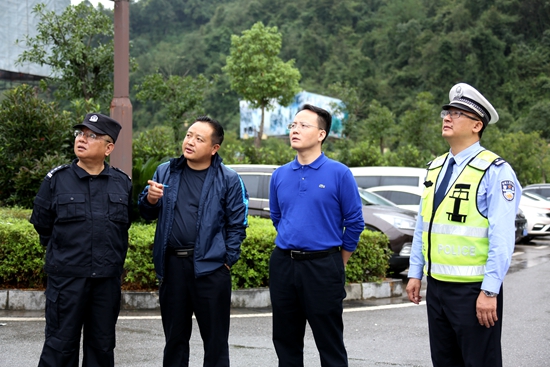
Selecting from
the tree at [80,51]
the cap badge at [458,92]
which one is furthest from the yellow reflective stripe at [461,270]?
the tree at [80,51]

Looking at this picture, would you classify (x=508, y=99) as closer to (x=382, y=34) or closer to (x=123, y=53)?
(x=382, y=34)

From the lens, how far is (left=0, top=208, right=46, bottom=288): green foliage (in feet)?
23.7

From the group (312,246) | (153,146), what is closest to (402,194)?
(153,146)

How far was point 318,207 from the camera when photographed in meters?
4.35

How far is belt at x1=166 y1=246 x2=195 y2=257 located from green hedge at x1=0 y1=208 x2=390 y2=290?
3.14 metres

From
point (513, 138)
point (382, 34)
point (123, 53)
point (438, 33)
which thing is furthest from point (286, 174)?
point (382, 34)

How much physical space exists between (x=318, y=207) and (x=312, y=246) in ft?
0.83

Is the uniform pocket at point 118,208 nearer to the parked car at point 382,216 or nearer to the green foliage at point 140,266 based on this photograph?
A: the green foliage at point 140,266

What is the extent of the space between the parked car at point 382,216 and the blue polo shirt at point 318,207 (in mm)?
5117

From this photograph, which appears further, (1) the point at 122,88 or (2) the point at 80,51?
(2) the point at 80,51

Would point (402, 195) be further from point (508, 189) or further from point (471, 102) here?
point (508, 189)

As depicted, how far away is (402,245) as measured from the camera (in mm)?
9859

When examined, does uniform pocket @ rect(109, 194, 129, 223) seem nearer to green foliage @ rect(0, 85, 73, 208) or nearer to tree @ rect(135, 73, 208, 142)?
green foliage @ rect(0, 85, 73, 208)

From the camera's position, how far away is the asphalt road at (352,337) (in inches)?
216
